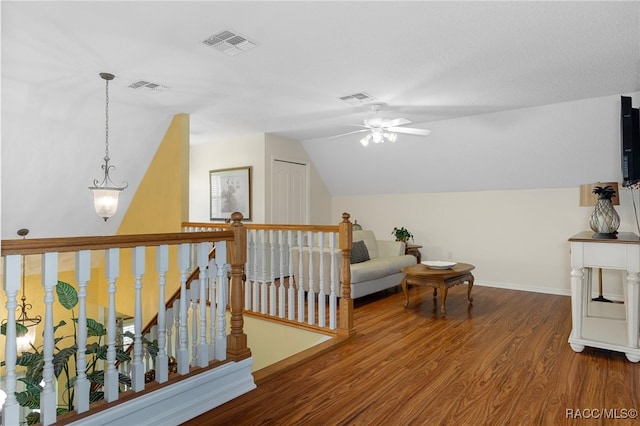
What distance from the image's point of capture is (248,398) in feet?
8.01

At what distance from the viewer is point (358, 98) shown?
172 inches

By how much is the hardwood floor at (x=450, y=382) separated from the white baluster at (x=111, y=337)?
1.58 feet

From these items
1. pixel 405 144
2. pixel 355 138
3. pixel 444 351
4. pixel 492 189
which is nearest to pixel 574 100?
pixel 492 189

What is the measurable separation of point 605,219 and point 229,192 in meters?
5.26

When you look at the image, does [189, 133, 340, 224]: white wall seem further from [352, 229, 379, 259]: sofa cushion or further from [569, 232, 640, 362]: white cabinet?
[569, 232, 640, 362]: white cabinet

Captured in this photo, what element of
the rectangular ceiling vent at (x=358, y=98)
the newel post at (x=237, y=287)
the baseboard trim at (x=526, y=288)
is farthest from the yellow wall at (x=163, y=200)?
the baseboard trim at (x=526, y=288)

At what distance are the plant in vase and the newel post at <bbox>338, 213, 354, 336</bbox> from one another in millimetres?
2043

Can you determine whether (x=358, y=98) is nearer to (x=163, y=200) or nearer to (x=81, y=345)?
(x=163, y=200)

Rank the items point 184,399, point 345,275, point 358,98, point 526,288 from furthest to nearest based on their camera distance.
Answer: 1. point 526,288
2. point 358,98
3. point 345,275
4. point 184,399

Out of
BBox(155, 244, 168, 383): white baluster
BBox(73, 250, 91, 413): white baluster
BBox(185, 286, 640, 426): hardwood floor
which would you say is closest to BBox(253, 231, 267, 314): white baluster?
BBox(185, 286, 640, 426): hardwood floor

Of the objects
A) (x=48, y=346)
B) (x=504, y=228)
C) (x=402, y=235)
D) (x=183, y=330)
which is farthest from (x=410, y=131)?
(x=48, y=346)

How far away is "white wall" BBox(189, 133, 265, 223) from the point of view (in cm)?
624

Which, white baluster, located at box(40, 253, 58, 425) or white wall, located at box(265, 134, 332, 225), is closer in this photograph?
white baluster, located at box(40, 253, 58, 425)

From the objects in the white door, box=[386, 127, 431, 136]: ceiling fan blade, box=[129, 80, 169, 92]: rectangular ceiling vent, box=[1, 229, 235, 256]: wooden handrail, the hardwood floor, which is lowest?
the hardwood floor
